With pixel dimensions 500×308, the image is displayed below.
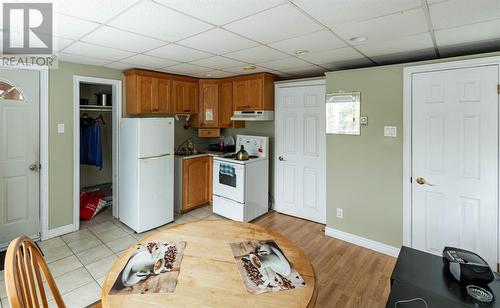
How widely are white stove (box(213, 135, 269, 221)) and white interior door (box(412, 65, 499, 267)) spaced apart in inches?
82.9

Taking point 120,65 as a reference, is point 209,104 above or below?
below

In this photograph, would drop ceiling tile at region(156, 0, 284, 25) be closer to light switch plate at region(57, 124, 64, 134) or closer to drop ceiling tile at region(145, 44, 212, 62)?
drop ceiling tile at region(145, 44, 212, 62)

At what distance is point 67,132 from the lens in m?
3.46

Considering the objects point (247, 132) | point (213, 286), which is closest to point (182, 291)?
point (213, 286)

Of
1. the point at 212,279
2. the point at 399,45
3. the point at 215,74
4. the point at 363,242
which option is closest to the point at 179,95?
the point at 215,74

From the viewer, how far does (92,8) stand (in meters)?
1.78

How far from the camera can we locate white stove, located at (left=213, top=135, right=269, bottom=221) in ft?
12.9

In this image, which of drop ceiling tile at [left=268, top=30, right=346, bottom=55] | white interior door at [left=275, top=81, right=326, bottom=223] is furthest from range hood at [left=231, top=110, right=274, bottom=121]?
drop ceiling tile at [left=268, top=30, right=346, bottom=55]

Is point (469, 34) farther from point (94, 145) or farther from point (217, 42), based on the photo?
point (94, 145)

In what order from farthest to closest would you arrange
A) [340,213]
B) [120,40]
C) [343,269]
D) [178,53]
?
[340,213] → [178,53] → [343,269] → [120,40]

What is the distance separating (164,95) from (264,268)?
11.5ft

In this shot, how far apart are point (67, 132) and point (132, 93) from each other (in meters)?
0.99

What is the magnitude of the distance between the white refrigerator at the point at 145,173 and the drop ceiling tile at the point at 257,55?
143cm

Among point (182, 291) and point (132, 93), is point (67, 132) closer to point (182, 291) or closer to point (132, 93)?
point (132, 93)
